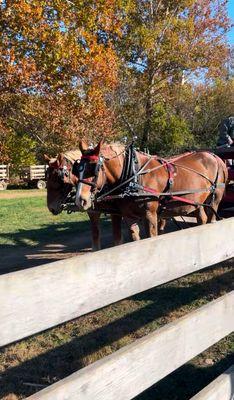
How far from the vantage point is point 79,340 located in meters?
4.73

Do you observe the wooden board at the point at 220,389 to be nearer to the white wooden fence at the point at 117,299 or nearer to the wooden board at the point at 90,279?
the white wooden fence at the point at 117,299

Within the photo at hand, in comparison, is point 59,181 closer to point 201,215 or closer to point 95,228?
point 95,228

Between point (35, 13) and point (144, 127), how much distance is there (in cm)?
1956

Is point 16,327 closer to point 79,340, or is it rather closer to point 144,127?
point 79,340

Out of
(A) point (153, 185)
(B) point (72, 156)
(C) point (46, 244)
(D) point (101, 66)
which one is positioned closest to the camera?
(A) point (153, 185)

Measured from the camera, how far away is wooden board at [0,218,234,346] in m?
1.83

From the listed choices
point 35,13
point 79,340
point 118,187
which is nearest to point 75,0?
point 35,13

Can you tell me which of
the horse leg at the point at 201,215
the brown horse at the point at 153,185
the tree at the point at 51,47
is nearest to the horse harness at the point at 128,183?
the brown horse at the point at 153,185

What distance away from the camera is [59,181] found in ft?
24.2

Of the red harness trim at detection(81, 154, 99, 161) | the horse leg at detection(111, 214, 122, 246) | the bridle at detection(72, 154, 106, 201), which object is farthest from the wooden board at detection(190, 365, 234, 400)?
the horse leg at detection(111, 214, 122, 246)

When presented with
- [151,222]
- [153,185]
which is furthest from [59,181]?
[151,222]

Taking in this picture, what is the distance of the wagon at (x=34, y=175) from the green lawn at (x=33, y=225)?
16889 mm

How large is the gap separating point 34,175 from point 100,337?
95.1 feet

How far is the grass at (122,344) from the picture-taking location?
12.9ft
